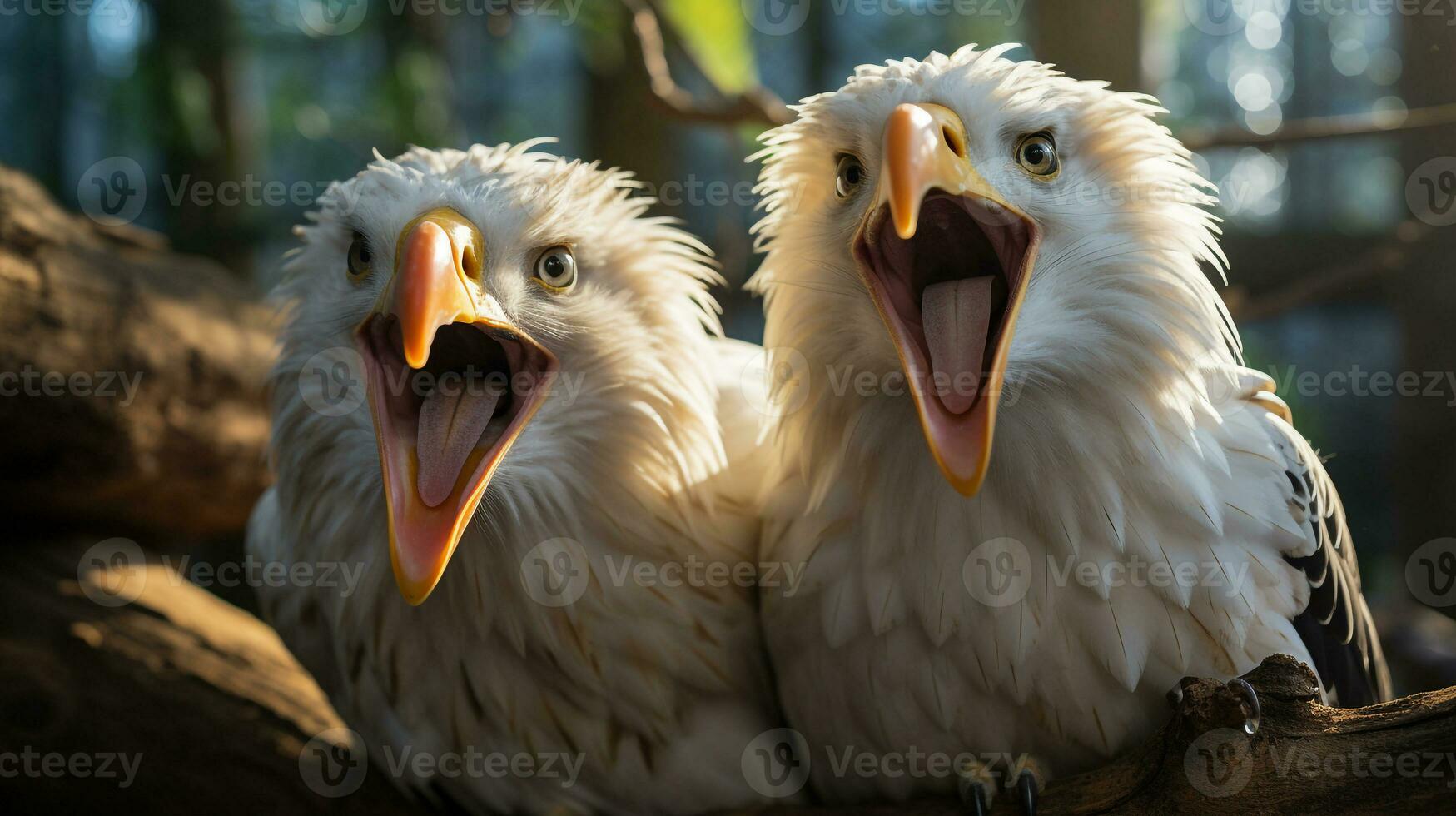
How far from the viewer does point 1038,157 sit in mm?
1742

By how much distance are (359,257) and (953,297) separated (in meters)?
1.08

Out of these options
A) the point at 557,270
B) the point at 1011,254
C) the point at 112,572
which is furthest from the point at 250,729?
the point at 1011,254

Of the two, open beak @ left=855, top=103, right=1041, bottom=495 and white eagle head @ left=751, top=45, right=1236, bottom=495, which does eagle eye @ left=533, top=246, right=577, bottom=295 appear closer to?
white eagle head @ left=751, top=45, right=1236, bottom=495

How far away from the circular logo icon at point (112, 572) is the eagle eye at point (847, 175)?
2.14 metres

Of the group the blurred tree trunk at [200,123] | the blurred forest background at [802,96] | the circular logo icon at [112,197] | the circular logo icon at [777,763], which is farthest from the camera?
the blurred tree trunk at [200,123]

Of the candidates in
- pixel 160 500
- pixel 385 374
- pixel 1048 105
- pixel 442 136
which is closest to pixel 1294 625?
pixel 1048 105

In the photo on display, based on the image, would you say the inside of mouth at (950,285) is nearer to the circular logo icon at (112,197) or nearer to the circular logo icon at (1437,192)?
the circular logo icon at (1437,192)

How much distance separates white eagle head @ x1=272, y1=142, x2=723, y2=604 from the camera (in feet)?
5.97

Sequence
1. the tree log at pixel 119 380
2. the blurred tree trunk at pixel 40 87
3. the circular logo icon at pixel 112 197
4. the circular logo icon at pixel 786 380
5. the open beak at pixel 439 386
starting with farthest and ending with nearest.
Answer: the blurred tree trunk at pixel 40 87 → the circular logo icon at pixel 112 197 → the tree log at pixel 119 380 → the circular logo icon at pixel 786 380 → the open beak at pixel 439 386

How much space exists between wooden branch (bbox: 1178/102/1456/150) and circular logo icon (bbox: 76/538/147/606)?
10.4ft

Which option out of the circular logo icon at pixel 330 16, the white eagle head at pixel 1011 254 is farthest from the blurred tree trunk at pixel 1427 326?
the circular logo icon at pixel 330 16

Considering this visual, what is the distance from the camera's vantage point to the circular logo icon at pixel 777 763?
2064mm

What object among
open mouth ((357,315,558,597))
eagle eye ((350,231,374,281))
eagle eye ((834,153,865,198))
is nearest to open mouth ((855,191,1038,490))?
eagle eye ((834,153,865,198))

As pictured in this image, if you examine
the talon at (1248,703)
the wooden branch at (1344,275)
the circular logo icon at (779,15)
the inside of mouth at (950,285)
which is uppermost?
the circular logo icon at (779,15)
